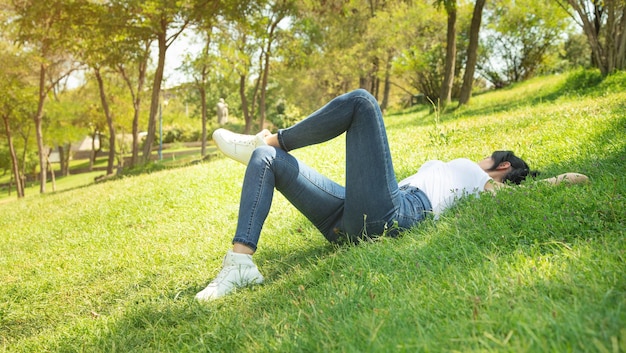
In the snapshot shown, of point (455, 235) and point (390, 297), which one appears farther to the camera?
point (455, 235)

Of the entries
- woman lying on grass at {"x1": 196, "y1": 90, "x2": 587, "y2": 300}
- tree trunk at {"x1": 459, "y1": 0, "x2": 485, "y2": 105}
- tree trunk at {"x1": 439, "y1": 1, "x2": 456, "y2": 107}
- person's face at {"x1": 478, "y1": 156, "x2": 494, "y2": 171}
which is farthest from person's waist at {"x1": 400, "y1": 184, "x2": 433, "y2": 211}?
tree trunk at {"x1": 439, "y1": 1, "x2": 456, "y2": 107}

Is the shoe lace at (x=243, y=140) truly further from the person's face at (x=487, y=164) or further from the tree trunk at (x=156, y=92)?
the tree trunk at (x=156, y=92)

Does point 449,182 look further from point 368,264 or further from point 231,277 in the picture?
point 231,277

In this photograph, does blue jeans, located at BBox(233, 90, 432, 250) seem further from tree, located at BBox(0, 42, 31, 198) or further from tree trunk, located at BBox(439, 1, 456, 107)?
tree, located at BBox(0, 42, 31, 198)

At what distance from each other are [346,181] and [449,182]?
878 mm

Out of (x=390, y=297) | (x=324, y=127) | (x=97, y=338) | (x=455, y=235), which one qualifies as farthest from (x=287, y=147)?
(x=97, y=338)

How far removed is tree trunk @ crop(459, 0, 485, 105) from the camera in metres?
13.2

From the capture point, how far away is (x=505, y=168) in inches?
152

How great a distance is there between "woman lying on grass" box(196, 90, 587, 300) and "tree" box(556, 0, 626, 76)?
8.51m

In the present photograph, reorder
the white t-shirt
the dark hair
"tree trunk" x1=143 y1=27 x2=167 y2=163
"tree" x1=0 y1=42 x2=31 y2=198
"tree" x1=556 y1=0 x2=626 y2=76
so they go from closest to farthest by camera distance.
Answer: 1. the white t-shirt
2. the dark hair
3. "tree" x1=556 y1=0 x2=626 y2=76
4. "tree trunk" x1=143 y1=27 x2=167 y2=163
5. "tree" x1=0 y1=42 x2=31 y2=198

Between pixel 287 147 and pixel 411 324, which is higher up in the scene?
pixel 287 147

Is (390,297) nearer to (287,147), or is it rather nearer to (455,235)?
(455,235)

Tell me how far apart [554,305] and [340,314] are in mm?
890

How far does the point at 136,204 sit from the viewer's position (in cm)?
748
